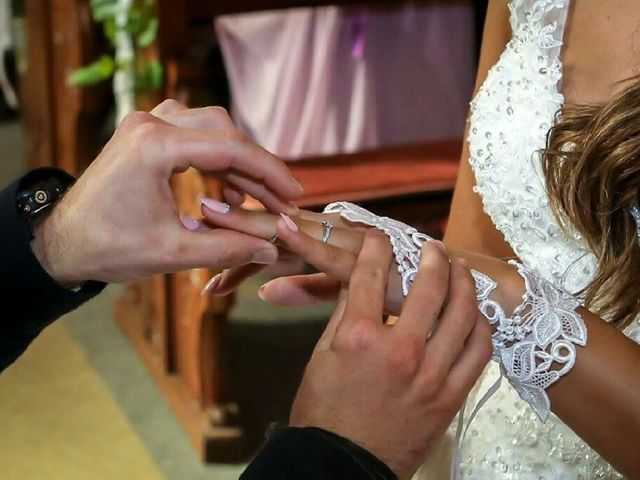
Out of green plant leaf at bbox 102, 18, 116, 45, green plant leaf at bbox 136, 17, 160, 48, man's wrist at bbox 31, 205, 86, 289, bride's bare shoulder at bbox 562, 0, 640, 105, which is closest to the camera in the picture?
man's wrist at bbox 31, 205, 86, 289

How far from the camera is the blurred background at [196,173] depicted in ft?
6.66

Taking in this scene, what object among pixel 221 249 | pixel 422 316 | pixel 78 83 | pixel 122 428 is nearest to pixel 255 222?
pixel 221 249

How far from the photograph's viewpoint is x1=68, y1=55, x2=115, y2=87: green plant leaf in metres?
2.21

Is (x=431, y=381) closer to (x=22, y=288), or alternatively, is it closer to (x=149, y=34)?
(x=22, y=288)

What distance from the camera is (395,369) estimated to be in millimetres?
752

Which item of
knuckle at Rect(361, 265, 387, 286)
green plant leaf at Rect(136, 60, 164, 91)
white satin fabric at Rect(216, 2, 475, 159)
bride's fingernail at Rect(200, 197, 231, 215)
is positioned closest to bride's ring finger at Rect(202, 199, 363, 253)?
bride's fingernail at Rect(200, 197, 231, 215)

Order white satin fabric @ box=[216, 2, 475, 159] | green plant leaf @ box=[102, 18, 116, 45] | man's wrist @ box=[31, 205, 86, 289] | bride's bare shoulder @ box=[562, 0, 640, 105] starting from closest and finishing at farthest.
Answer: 1. man's wrist @ box=[31, 205, 86, 289]
2. bride's bare shoulder @ box=[562, 0, 640, 105]
3. green plant leaf @ box=[102, 18, 116, 45]
4. white satin fabric @ box=[216, 2, 475, 159]

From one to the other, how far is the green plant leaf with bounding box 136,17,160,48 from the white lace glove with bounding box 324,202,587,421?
1.22m

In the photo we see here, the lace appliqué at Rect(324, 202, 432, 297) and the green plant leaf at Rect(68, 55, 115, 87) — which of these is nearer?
the lace appliqué at Rect(324, 202, 432, 297)

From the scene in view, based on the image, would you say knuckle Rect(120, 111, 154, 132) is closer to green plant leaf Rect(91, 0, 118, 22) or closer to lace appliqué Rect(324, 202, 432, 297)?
lace appliqué Rect(324, 202, 432, 297)

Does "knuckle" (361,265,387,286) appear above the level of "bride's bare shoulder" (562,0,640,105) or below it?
below

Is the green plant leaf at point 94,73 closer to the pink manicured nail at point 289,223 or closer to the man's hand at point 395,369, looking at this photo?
the pink manicured nail at point 289,223

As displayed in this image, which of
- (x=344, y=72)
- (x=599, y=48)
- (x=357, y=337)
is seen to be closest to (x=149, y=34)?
(x=344, y=72)

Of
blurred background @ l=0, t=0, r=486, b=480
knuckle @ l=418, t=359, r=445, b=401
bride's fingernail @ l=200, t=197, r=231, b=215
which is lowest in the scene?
blurred background @ l=0, t=0, r=486, b=480
